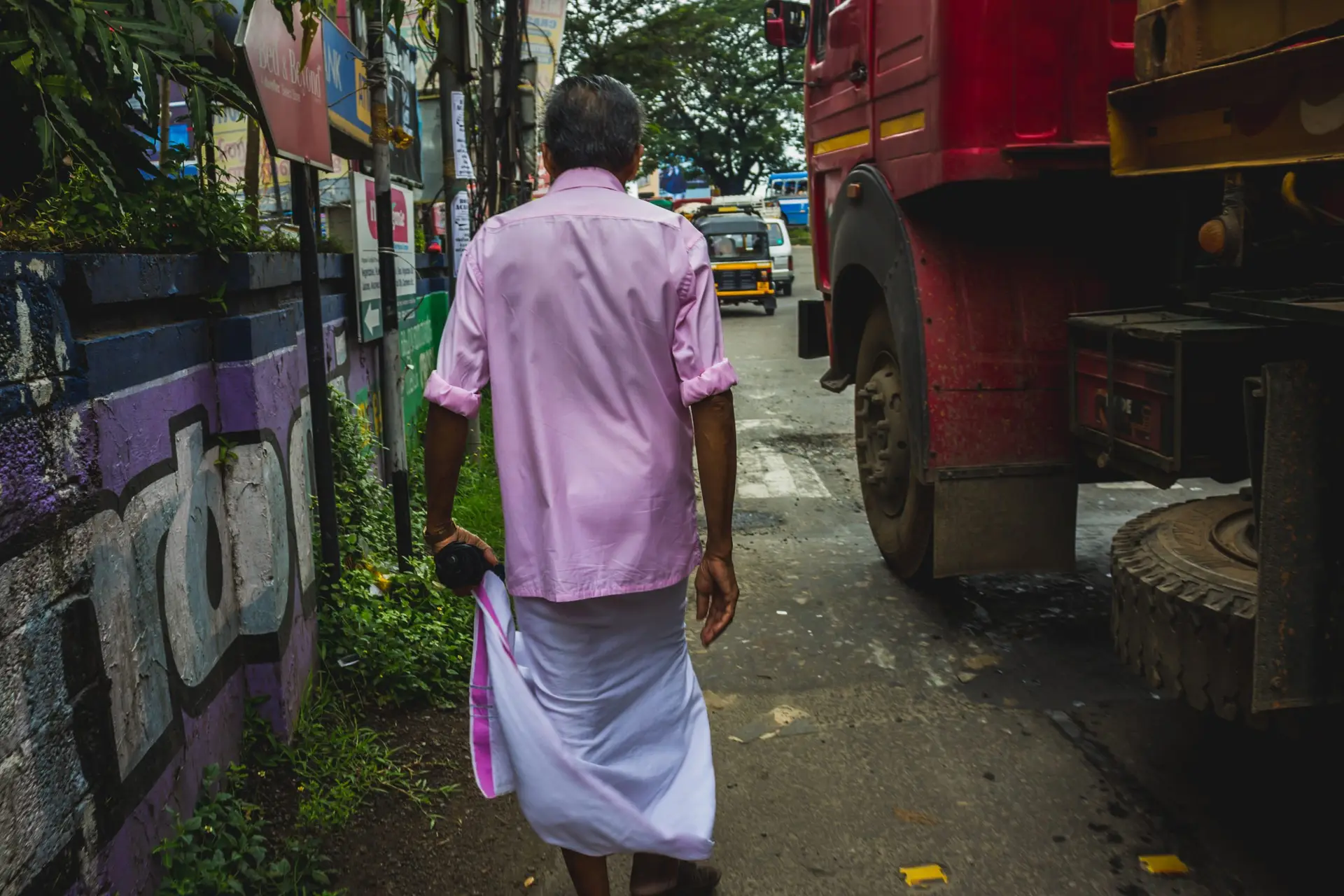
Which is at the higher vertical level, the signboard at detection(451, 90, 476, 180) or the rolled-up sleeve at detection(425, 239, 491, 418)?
the signboard at detection(451, 90, 476, 180)

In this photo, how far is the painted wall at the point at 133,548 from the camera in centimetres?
200

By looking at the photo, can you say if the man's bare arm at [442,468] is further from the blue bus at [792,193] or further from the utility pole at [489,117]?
the blue bus at [792,193]

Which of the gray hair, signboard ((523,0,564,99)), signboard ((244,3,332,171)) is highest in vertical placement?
signboard ((523,0,564,99))

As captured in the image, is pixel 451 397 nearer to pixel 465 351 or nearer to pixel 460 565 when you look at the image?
pixel 465 351

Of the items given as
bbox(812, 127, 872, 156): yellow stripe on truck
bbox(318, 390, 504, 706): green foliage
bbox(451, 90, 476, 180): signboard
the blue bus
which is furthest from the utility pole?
the blue bus

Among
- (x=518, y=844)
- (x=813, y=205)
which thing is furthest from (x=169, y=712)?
(x=813, y=205)

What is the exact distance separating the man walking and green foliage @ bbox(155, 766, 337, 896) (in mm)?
627

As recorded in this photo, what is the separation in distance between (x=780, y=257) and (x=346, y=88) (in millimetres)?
20854

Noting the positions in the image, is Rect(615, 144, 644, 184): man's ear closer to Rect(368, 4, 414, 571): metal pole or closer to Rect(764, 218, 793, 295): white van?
Rect(368, 4, 414, 571): metal pole

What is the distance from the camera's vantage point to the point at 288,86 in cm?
337

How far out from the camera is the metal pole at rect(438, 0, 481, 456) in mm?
7160

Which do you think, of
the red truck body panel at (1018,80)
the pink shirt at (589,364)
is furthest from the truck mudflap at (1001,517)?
the pink shirt at (589,364)

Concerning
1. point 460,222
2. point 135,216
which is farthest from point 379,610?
point 460,222

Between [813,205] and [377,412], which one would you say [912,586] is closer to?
[813,205]
